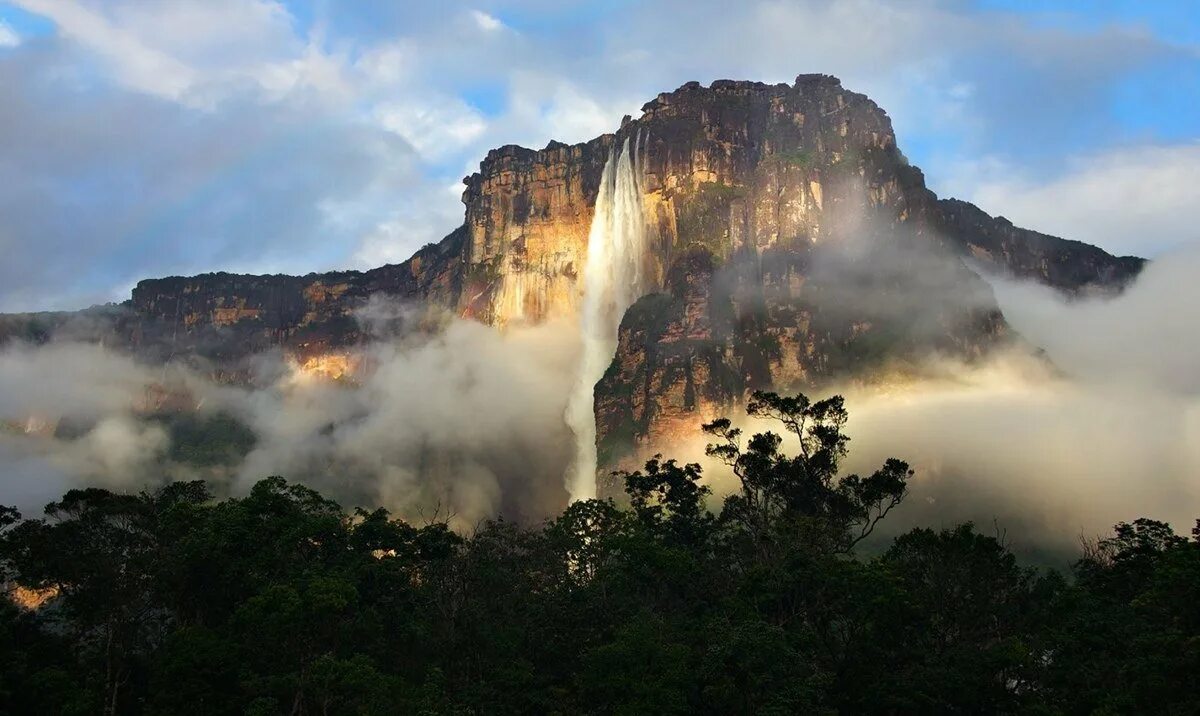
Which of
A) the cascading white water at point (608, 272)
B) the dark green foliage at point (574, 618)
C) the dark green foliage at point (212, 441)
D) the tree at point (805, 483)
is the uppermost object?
the cascading white water at point (608, 272)

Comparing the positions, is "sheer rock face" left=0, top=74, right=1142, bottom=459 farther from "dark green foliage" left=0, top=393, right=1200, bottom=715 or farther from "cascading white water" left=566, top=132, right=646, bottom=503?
"dark green foliage" left=0, top=393, right=1200, bottom=715

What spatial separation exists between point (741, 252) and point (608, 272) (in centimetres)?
2450

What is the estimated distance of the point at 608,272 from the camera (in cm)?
16738

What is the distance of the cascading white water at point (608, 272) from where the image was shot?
532 feet

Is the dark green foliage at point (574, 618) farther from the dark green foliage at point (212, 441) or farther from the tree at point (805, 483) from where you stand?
the dark green foliage at point (212, 441)

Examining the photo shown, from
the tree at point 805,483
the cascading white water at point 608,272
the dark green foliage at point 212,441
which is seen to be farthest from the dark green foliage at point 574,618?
the dark green foliage at point 212,441

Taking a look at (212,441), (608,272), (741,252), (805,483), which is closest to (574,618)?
(805,483)

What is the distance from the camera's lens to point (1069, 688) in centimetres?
4662

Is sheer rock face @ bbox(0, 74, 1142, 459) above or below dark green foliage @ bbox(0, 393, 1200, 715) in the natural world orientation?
above

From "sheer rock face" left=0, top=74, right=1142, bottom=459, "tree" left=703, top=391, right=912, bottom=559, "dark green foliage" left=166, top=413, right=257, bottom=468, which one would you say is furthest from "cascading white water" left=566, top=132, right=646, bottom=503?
"tree" left=703, top=391, right=912, bottom=559

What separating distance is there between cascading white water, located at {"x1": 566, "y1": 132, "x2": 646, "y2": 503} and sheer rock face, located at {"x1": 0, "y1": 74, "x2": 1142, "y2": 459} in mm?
2161

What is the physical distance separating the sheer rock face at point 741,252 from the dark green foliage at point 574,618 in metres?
66.0

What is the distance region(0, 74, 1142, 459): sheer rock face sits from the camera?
459ft

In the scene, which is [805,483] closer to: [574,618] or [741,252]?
[574,618]
